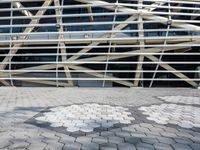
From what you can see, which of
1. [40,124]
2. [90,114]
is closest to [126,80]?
[90,114]

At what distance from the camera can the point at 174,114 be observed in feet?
19.7

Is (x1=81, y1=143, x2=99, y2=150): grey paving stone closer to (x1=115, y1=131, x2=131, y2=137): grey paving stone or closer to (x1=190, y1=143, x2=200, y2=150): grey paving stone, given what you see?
(x1=115, y1=131, x2=131, y2=137): grey paving stone

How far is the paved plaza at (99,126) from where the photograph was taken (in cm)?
396

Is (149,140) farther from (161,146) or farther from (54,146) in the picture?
(54,146)

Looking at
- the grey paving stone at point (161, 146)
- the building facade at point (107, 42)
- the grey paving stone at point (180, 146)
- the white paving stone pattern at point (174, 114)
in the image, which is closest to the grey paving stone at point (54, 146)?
→ the grey paving stone at point (161, 146)

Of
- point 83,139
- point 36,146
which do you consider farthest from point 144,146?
point 36,146

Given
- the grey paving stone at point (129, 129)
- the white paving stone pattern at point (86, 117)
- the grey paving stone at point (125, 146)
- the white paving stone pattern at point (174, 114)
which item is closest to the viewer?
the grey paving stone at point (125, 146)

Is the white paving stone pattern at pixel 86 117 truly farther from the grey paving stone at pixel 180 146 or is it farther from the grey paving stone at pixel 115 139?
the grey paving stone at pixel 180 146

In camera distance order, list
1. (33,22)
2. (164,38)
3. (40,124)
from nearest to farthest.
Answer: (40,124) → (164,38) → (33,22)

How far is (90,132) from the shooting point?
4.54 metres

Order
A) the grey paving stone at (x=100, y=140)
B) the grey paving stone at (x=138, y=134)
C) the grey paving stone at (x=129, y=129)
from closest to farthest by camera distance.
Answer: the grey paving stone at (x=100, y=140), the grey paving stone at (x=138, y=134), the grey paving stone at (x=129, y=129)

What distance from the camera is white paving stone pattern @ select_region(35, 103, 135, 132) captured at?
503cm

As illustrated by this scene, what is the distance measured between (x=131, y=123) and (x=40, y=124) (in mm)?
1904

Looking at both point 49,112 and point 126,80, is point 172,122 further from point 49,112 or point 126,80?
point 126,80
